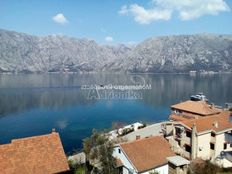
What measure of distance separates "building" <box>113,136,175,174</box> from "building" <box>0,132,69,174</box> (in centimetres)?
916

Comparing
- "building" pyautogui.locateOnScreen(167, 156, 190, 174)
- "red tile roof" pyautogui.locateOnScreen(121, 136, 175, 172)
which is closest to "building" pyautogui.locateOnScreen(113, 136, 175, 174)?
"red tile roof" pyautogui.locateOnScreen(121, 136, 175, 172)

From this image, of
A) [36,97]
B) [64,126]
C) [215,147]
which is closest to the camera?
[215,147]

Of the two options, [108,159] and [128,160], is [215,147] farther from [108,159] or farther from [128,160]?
[108,159]

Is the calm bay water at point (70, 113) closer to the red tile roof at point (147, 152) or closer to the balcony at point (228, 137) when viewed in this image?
the red tile roof at point (147, 152)

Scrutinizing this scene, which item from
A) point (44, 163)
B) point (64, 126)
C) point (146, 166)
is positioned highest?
point (44, 163)

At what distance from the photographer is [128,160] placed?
34.5 metres

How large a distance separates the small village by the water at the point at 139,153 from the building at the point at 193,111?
8172mm

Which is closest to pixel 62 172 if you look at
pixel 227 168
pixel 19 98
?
pixel 227 168

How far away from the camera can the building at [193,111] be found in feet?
189

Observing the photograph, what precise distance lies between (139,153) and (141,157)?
23.6 inches

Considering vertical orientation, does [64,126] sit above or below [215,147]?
below

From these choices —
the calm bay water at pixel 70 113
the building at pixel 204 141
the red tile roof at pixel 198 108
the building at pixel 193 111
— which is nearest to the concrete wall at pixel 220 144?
the building at pixel 204 141

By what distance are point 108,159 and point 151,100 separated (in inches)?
4318

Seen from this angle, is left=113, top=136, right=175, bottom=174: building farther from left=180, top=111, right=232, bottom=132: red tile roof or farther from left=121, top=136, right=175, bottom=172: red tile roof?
left=180, top=111, right=232, bottom=132: red tile roof
